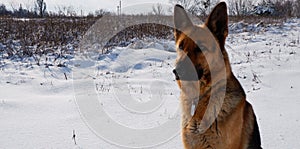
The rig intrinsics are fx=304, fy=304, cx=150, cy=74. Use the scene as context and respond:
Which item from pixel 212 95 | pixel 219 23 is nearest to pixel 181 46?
pixel 219 23

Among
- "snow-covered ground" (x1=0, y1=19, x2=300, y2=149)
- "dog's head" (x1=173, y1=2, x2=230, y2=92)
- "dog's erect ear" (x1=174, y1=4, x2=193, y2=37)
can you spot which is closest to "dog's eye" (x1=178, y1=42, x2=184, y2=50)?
"dog's head" (x1=173, y1=2, x2=230, y2=92)

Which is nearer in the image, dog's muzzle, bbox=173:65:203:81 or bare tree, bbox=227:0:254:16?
dog's muzzle, bbox=173:65:203:81

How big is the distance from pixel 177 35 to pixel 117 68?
20.2ft

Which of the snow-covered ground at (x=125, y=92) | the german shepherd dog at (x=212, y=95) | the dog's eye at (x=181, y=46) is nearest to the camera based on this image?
the german shepherd dog at (x=212, y=95)

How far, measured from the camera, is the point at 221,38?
2715 mm

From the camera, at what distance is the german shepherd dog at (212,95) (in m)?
2.50

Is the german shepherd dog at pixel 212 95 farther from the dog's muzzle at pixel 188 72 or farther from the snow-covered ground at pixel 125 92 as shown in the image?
the snow-covered ground at pixel 125 92

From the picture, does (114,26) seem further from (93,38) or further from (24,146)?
(24,146)

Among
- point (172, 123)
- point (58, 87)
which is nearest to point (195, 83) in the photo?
point (172, 123)

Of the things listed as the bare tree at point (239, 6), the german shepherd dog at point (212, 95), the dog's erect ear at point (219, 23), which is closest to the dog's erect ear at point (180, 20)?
the german shepherd dog at point (212, 95)

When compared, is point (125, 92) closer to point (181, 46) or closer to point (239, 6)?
point (181, 46)

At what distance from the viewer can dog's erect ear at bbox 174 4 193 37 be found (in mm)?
2941

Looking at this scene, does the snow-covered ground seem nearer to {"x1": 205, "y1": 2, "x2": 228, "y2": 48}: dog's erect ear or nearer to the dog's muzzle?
the dog's muzzle

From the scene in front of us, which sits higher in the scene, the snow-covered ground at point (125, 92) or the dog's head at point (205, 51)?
the dog's head at point (205, 51)
